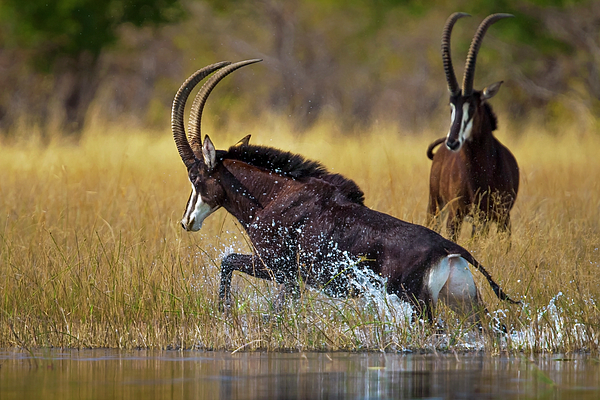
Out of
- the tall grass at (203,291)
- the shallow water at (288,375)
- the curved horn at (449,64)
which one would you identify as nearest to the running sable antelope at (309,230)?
the tall grass at (203,291)

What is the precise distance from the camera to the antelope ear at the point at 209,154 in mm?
7129

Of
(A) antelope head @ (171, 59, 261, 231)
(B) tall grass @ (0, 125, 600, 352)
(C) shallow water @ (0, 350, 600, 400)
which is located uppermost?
(A) antelope head @ (171, 59, 261, 231)

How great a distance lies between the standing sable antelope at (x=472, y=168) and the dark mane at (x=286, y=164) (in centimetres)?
264

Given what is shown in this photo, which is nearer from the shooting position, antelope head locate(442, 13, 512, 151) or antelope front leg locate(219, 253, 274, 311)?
antelope front leg locate(219, 253, 274, 311)

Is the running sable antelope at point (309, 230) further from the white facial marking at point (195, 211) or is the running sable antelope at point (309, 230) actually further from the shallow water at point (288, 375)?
the shallow water at point (288, 375)

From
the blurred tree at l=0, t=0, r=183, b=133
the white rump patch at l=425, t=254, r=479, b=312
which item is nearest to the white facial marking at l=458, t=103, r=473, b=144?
the white rump patch at l=425, t=254, r=479, b=312

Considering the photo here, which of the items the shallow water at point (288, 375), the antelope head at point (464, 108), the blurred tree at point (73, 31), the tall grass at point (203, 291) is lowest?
the shallow water at point (288, 375)

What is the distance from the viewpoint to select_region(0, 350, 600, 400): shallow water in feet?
15.3

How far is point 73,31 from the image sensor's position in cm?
2248

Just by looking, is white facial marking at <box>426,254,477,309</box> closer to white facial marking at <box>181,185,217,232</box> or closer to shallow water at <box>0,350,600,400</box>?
shallow water at <box>0,350,600,400</box>

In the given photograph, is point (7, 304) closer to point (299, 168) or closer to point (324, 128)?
point (299, 168)

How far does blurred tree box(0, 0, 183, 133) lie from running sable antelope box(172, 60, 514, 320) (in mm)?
14875

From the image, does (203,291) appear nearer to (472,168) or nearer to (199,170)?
(199,170)

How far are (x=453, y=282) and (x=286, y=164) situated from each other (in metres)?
1.63
